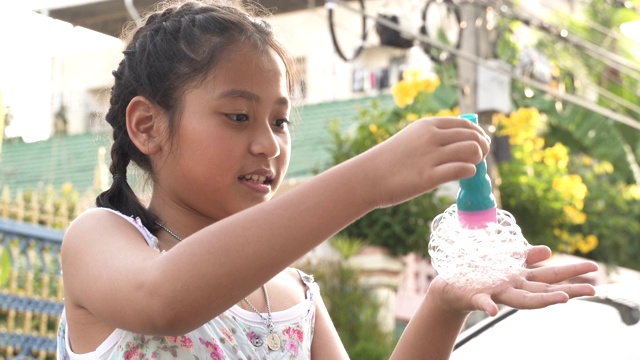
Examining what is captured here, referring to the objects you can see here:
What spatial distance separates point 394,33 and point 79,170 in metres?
7.75

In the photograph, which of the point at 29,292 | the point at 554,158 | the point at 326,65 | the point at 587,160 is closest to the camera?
the point at 29,292

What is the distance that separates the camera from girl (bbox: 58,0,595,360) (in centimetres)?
150

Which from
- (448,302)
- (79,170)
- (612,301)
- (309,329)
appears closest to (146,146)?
(309,329)

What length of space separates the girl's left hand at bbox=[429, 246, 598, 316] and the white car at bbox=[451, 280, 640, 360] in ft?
2.26

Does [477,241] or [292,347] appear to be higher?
[477,241]

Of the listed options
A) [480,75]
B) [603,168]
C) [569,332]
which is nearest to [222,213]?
[569,332]

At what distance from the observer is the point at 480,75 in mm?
7605

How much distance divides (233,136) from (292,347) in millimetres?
478

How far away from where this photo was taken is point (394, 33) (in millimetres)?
7621

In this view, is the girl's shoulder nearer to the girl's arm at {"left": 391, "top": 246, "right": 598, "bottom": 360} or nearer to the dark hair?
the dark hair

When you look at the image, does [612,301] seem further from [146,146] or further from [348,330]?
[348,330]

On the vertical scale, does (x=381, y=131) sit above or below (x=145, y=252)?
below

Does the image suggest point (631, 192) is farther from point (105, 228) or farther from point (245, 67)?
point (105, 228)

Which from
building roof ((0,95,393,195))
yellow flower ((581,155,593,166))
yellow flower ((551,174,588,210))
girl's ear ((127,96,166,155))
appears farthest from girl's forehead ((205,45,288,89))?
yellow flower ((581,155,593,166))
